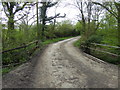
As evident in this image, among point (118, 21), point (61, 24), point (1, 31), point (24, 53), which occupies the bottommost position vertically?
point (24, 53)

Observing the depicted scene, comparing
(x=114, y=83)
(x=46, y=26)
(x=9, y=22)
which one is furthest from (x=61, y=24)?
(x=114, y=83)

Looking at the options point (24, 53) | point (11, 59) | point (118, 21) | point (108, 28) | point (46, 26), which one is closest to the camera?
point (118, 21)

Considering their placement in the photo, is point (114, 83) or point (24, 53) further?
point (24, 53)

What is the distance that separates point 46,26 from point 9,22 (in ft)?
40.4

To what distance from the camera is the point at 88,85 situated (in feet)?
9.53

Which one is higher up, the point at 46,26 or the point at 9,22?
the point at 46,26

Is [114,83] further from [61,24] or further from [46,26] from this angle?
[61,24]

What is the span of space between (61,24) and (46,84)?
26586 mm

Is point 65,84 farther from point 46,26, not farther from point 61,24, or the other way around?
point 61,24

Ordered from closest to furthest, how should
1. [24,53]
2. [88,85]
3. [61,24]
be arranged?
[88,85] → [24,53] → [61,24]

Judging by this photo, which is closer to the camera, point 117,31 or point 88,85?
point 88,85

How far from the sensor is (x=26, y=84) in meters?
3.02

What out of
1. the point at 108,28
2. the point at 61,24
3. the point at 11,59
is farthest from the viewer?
the point at 61,24

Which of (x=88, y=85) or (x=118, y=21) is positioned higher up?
(x=118, y=21)
